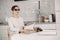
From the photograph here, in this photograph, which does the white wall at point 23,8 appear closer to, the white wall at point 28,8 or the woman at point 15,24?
the white wall at point 28,8

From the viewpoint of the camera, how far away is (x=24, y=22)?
3.14 meters

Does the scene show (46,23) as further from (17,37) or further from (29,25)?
(17,37)

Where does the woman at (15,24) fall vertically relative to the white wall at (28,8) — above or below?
below

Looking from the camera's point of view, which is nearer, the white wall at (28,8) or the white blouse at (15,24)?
the white blouse at (15,24)

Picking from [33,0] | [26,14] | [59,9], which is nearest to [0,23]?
[26,14]

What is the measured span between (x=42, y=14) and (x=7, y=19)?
845 millimetres

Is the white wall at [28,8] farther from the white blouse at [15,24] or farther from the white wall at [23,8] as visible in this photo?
the white blouse at [15,24]

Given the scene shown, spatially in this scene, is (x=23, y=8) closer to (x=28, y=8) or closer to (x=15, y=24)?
(x=28, y=8)

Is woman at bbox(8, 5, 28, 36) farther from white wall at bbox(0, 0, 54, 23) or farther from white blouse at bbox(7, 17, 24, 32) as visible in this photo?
white wall at bbox(0, 0, 54, 23)

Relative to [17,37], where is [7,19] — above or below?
above

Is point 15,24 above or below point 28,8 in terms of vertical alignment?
below

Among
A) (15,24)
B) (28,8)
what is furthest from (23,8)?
(15,24)

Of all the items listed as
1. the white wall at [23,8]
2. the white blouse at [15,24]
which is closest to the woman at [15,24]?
the white blouse at [15,24]

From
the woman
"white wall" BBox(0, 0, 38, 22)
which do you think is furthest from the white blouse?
"white wall" BBox(0, 0, 38, 22)
